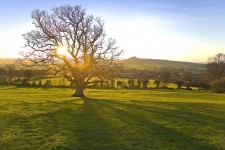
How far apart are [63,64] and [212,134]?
30.0m

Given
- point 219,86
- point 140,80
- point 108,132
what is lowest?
point 108,132

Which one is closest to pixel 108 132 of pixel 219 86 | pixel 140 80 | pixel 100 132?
pixel 100 132

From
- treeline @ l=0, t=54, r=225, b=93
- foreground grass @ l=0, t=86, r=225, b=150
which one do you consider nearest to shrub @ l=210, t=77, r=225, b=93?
treeline @ l=0, t=54, r=225, b=93

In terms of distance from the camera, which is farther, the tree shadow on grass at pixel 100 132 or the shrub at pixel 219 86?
the shrub at pixel 219 86

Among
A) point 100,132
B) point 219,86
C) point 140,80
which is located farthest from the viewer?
point 140,80

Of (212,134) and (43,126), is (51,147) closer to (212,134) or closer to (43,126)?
(43,126)

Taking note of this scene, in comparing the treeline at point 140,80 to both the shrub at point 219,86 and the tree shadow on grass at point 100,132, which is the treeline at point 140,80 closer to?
the shrub at point 219,86

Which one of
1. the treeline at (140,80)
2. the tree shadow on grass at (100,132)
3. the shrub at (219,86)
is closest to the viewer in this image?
the tree shadow on grass at (100,132)

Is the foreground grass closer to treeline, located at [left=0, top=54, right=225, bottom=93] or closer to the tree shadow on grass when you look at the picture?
the tree shadow on grass

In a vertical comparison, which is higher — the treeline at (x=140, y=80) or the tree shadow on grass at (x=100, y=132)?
the treeline at (x=140, y=80)

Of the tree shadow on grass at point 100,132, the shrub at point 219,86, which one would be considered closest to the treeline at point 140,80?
the shrub at point 219,86

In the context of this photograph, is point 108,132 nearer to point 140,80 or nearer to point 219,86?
point 219,86

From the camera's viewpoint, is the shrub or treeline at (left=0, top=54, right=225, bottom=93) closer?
the shrub

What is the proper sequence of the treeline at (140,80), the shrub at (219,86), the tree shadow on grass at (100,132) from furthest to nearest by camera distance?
the treeline at (140,80), the shrub at (219,86), the tree shadow on grass at (100,132)
